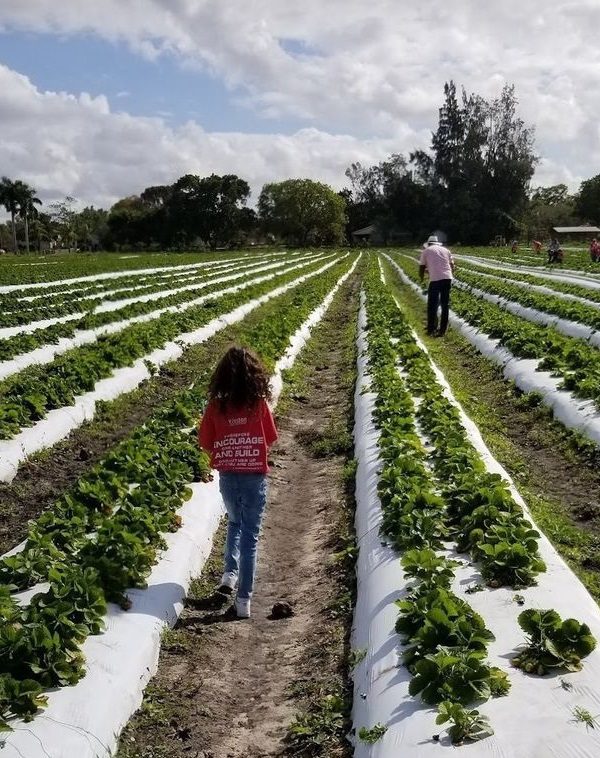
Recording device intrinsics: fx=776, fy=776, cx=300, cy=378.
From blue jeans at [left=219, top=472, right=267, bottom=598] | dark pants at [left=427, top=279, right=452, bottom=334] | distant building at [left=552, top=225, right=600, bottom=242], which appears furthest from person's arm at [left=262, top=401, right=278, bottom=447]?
distant building at [left=552, top=225, right=600, bottom=242]

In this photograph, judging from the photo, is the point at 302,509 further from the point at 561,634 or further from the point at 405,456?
the point at 561,634

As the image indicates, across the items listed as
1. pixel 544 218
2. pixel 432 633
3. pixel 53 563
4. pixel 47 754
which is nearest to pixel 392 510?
pixel 432 633

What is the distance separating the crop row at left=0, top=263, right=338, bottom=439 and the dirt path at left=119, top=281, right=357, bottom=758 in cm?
341

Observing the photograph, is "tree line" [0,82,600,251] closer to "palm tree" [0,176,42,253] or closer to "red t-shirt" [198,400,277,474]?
"palm tree" [0,176,42,253]

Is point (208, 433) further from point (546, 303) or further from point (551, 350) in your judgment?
point (546, 303)

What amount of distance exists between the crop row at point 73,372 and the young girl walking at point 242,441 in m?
4.31

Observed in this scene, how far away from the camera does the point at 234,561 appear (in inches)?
251

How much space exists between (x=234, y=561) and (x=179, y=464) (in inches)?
68.2

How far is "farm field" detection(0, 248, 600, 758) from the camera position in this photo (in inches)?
163

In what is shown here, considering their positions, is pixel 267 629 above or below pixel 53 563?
below

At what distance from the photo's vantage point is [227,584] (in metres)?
6.32

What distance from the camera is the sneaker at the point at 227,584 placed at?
6.30 m

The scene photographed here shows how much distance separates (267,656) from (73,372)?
735 centimetres

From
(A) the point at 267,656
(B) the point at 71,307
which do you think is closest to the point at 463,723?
(A) the point at 267,656
